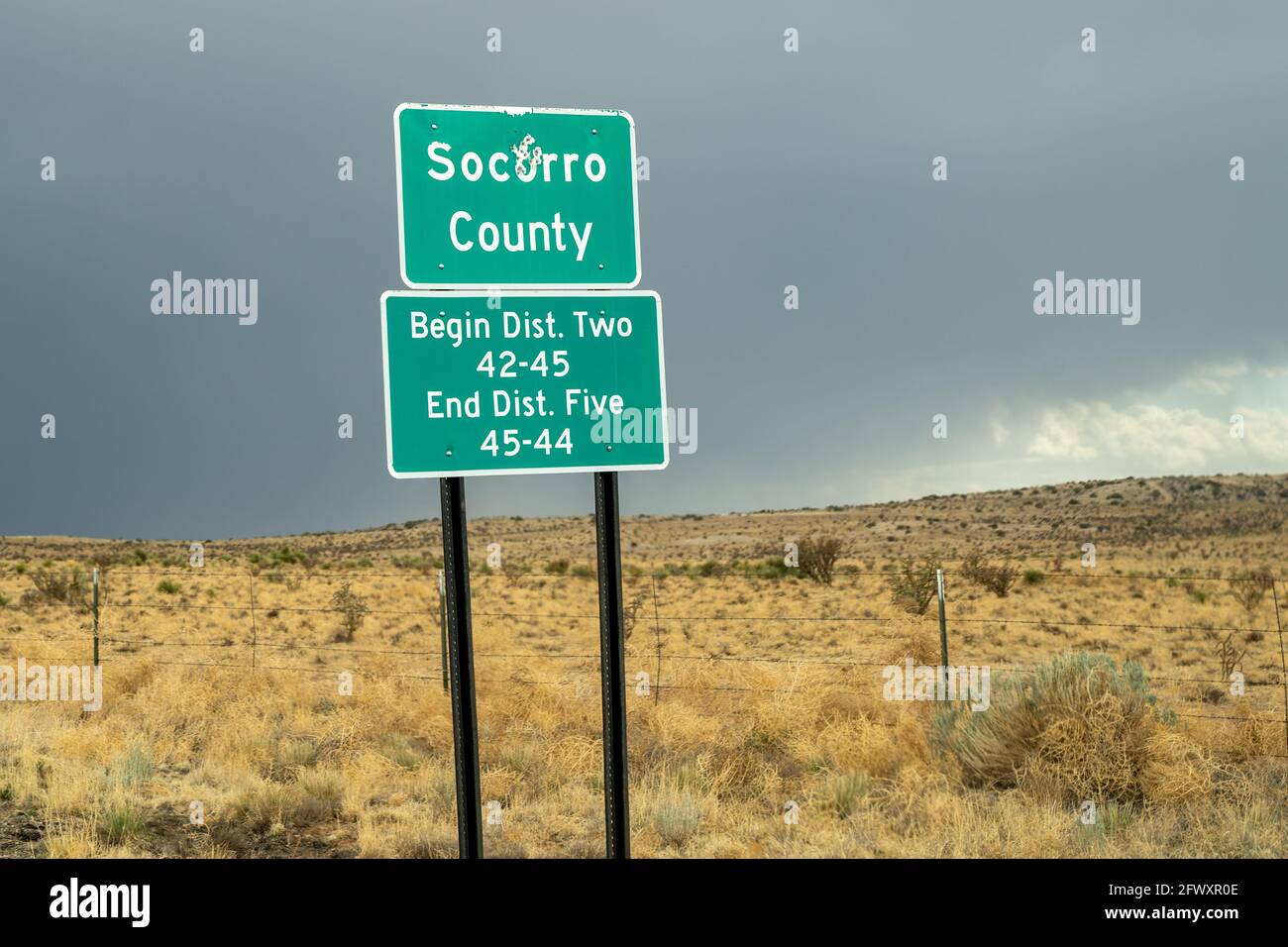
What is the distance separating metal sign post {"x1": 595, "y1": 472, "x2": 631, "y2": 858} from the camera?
6.20 metres

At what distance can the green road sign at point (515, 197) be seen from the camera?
6.06 meters

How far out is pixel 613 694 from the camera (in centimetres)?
627

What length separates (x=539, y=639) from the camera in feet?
82.3

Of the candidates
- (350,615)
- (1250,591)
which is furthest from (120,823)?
(1250,591)

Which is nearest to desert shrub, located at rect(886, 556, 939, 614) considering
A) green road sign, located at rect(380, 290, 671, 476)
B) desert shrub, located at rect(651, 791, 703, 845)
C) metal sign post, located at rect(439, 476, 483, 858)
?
desert shrub, located at rect(651, 791, 703, 845)

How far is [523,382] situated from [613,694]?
1.93 meters

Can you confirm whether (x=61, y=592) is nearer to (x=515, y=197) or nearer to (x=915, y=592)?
(x=915, y=592)

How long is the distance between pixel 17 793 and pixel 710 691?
874 centimetres

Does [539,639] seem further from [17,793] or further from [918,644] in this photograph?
[17,793]
